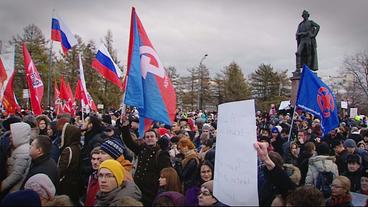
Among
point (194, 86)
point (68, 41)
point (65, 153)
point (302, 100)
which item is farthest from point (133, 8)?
point (194, 86)

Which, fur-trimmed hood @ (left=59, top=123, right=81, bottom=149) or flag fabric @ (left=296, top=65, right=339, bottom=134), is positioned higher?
flag fabric @ (left=296, top=65, right=339, bottom=134)

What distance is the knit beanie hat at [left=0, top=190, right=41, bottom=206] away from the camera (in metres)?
2.82

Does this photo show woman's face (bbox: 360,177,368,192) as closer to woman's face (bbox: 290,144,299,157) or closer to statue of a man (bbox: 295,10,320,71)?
woman's face (bbox: 290,144,299,157)

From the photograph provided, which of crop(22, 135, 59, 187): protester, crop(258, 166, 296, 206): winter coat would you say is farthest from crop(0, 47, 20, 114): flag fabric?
crop(258, 166, 296, 206): winter coat

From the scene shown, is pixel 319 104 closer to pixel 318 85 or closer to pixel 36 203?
pixel 318 85

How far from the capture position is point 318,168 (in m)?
5.04

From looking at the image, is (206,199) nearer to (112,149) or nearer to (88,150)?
(112,149)

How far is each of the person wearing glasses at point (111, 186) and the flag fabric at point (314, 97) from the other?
4.24 meters

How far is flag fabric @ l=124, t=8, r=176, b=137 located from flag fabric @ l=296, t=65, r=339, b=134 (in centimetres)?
266

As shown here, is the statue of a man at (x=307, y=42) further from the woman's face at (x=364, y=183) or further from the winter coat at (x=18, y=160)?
the winter coat at (x=18, y=160)

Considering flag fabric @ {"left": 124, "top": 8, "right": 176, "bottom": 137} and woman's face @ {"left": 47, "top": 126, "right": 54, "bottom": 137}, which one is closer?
flag fabric @ {"left": 124, "top": 8, "right": 176, "bottom": 137}

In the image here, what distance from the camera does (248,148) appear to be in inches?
111

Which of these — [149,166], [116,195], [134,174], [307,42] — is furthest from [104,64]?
[307,42]

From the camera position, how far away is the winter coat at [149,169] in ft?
16.1
